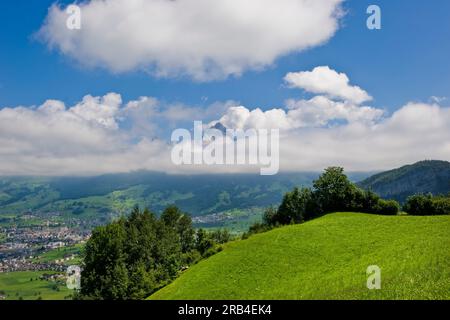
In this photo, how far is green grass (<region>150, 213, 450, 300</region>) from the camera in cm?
3662

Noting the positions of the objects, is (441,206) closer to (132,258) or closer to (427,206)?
(427,206)

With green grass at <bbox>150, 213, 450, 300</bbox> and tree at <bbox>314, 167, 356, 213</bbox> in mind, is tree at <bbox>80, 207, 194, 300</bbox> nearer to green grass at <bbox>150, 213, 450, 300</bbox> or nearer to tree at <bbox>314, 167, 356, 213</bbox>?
green grass at <bbox>150, 213, 450, 300</bbox>

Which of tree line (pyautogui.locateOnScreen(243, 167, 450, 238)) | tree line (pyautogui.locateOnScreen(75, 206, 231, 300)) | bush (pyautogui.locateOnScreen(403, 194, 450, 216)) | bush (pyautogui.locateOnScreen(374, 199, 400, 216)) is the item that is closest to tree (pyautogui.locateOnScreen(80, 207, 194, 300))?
tree line (pyautogui.locateOnScreen(75, 206, 231, 300))

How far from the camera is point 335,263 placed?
5309 centimetres

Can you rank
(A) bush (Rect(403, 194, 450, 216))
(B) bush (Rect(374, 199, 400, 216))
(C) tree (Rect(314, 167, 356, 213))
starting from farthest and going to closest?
(C) tree (Rect(314, 167, 356, 213)), (B) bush (Rect(374, 199, 400, 216)), (A) bush (Rect(403, 194, 450, 216))

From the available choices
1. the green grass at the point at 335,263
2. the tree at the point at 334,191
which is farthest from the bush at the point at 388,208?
the green grass at the point at 335,263

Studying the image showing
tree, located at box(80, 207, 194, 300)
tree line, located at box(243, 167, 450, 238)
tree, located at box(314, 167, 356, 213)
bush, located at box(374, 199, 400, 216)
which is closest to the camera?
tree, located at box(80, 207, 194, 300)

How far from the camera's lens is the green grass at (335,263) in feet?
120

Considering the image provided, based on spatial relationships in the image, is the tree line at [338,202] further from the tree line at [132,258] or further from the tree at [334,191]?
the tree line at [132,258]

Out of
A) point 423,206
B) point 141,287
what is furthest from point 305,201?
point 141,287

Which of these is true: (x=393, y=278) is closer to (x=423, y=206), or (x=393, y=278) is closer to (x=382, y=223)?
(x=382, y=223)

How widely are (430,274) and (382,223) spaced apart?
37.9 m
